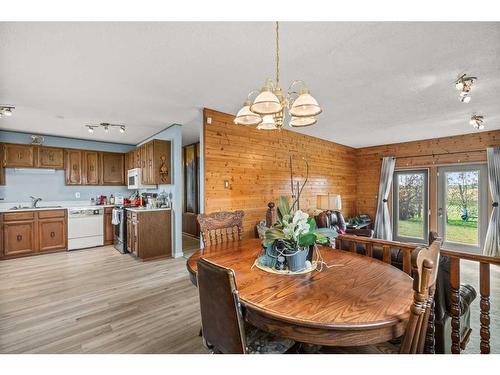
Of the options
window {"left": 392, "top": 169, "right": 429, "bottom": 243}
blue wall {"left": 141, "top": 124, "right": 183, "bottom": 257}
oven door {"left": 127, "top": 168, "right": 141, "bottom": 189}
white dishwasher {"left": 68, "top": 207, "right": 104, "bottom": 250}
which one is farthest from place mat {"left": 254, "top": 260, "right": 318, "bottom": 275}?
window {"left": 392, "top": 169, "right": 429, "bottom": 243}

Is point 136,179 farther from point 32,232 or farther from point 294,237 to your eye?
point 294,237

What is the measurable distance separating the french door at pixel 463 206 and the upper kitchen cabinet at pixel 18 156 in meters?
8.89

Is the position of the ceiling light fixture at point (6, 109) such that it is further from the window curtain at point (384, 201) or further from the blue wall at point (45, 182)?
the window curtain at point (384, 201)

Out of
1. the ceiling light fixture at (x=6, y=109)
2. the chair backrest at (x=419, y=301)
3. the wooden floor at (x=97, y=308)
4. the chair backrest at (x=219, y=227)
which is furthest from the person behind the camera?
the ceiling light fixture at (x=6, y=109)

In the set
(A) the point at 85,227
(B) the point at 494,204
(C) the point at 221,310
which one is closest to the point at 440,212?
(B) the point at 494,204

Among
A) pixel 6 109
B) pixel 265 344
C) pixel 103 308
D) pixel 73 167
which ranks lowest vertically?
pixel 103 308

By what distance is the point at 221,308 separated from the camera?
96cm

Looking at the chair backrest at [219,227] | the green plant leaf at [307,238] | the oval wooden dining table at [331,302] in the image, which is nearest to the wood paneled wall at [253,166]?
the chair backrest at [219,227]

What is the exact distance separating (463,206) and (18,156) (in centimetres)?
933

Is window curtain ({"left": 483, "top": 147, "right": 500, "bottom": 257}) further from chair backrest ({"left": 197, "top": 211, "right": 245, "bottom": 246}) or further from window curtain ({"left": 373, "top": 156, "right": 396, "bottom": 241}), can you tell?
chair backrest ({"left": 197, "top": 211, "right": 245, "bottom": 246})

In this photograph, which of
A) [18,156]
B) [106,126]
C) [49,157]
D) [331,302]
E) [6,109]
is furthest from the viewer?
[49,157]

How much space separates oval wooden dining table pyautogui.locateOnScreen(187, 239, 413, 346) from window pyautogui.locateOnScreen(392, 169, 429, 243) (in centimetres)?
516

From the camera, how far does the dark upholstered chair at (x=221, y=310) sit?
90 centimetres
